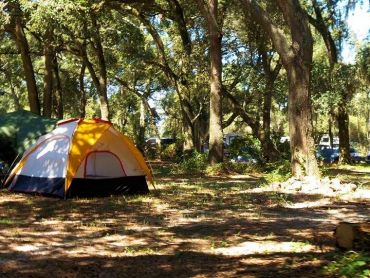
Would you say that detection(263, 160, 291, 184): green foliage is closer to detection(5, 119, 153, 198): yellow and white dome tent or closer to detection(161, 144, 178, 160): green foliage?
detection(5, 119, 153, 198): yellow and white dome tent

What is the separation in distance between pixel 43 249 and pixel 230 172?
42.2 feet

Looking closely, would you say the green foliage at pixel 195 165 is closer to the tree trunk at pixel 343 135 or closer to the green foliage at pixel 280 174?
the green foliage at pixel 280 174

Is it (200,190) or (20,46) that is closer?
(200,190)

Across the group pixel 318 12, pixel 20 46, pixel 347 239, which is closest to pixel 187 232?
pixel 347 239

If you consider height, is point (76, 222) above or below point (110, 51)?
below

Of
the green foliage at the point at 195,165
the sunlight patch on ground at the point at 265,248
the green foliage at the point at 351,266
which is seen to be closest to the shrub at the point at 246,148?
the green foliage at the point at 195,165

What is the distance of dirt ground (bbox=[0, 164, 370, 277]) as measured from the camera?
19.5 ft

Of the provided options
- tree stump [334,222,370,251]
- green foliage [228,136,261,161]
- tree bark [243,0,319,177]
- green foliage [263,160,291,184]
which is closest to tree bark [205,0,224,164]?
green foliage [228,136,261,161]

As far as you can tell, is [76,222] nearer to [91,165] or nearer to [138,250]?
[138,250]

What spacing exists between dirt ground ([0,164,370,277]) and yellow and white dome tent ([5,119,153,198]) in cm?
44

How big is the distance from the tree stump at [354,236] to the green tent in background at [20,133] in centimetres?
963

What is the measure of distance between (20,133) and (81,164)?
323 cm

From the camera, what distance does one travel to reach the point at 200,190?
1365 cm

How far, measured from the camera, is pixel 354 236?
5.98 meters
